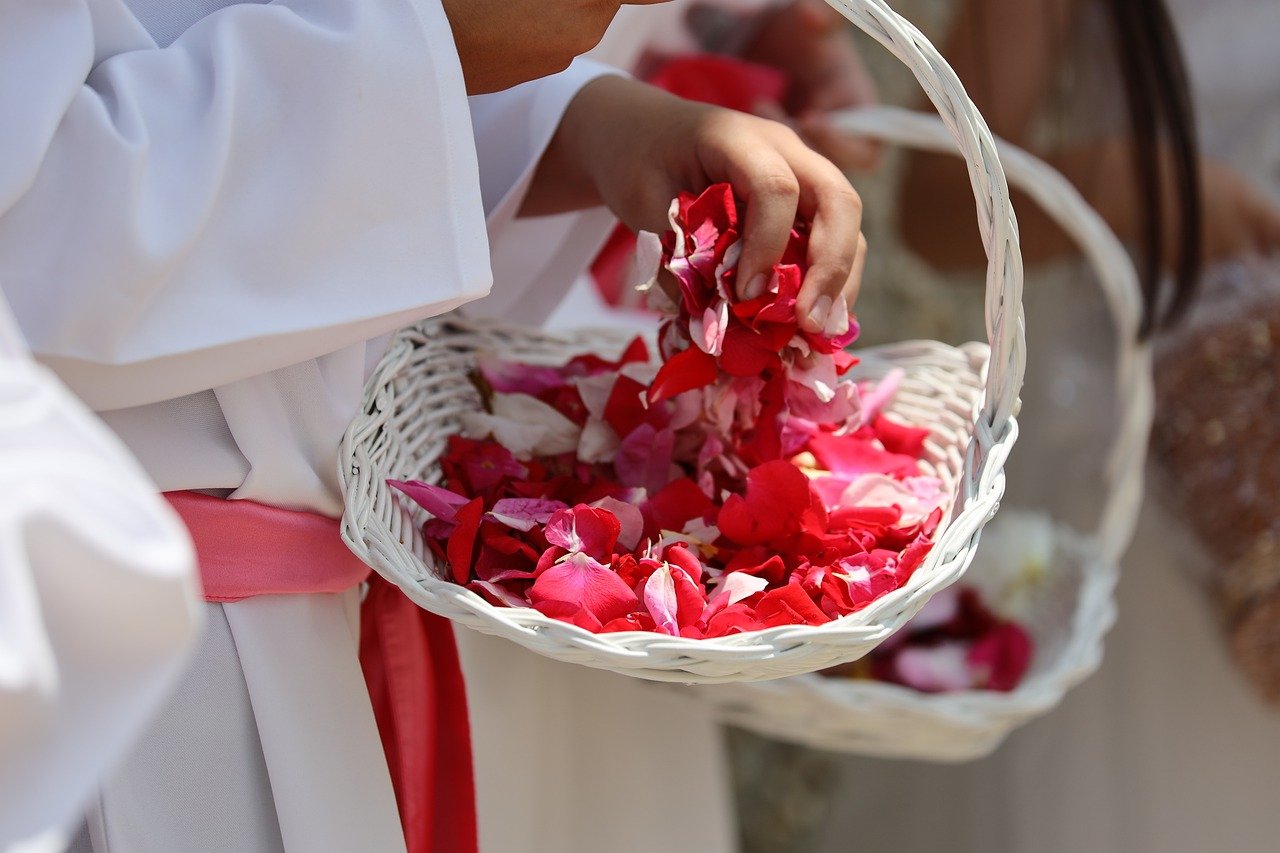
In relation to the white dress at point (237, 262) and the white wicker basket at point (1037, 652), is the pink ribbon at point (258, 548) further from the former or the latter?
the white wicker basket at point (1037, 652)

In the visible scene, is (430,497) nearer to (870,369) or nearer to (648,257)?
(648,257)

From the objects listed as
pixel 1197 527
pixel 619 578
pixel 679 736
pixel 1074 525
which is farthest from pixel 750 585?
pixel 1074 525

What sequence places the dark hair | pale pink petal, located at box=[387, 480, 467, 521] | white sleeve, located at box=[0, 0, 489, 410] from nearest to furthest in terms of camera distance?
white sleeve, located at box=[0, 0, 489, 410]
pale pink petal, located at box=[387, 480, 467, 521]
the dark hair

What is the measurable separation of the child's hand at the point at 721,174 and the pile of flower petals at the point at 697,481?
13mm

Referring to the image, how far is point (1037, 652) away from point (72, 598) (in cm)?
83

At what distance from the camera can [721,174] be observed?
535 millimetres

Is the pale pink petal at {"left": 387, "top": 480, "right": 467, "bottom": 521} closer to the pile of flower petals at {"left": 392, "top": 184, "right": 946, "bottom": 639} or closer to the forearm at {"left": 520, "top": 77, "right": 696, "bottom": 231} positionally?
the pile of flower petals at {"left": 392, "top": 184, "right": 946, "bottom": 639}

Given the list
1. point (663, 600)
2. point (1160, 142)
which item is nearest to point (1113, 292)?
point (1160, 142)

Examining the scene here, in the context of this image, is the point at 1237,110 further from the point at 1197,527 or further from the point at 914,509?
the point at 914,509

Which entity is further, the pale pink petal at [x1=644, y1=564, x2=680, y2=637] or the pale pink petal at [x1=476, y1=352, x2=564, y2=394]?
the pale pink petal at [x1=476, y1=352, x2=564, y2=394]

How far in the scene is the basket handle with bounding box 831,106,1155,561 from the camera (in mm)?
811

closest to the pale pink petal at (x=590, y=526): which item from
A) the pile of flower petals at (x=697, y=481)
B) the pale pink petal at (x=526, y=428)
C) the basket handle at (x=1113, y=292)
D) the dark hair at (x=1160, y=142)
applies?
the pile of flower petals at (x=697, y=481)

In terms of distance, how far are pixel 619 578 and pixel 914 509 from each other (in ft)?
0.59

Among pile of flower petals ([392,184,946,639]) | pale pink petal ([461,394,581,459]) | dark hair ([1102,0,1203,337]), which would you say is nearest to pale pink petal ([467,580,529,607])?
pile of flower petals ([392,184,946,639])
